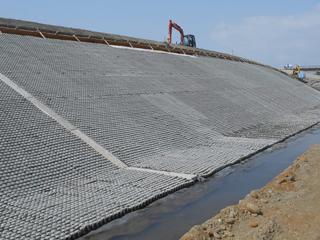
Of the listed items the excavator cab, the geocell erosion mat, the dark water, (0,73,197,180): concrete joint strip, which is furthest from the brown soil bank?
the excavator cab

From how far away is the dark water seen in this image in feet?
12.6

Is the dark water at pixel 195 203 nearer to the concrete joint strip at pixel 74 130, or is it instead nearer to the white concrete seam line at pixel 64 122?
the concrete joint strip at pixel 74 130

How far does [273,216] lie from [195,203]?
1139 mm

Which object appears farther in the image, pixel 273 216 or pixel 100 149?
pixel 100 149

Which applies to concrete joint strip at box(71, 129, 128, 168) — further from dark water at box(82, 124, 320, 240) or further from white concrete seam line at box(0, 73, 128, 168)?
dark water at box(82, 124, 320, 240)

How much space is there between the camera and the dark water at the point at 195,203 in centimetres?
386

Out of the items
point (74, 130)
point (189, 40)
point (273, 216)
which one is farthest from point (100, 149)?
point (189, 40)

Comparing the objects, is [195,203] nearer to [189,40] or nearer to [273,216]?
[273,216]

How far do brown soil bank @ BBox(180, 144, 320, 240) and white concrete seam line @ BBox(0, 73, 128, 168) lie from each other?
2.44 meters

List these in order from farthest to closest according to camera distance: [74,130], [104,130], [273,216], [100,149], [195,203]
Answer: [104,130] < [74,130] < [100,149] < [195,203] < [273,216]

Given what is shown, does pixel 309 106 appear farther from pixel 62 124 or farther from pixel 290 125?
pixel 62 124

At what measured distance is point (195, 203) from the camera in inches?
186

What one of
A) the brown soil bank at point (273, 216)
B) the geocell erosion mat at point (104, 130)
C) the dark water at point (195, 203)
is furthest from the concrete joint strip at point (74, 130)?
the brown soil bank at point (273, 216)

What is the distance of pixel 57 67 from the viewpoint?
9750 mm
